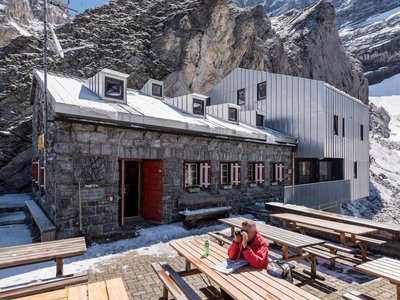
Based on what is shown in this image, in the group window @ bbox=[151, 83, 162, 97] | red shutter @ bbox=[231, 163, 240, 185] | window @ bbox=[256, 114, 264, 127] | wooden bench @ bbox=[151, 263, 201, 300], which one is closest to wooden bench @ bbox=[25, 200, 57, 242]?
wooden bench @ bbox=[151, 263, 201, 300]

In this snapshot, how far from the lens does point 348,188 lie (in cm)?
1558

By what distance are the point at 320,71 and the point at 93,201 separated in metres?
34.7

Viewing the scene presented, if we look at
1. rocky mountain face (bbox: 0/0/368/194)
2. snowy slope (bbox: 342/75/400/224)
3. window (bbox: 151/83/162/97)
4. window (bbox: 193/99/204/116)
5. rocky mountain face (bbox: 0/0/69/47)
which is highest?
rocky mountain face (bbox: 0/0/69/47)

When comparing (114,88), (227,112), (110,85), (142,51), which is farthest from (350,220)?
(142,51)

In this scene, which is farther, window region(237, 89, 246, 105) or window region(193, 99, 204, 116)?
window region(237, 89, 246, 105)

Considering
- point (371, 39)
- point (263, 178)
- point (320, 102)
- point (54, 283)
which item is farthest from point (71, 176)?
point (371, 39)

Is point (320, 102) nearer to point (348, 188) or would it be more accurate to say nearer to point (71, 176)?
point (348, 188)

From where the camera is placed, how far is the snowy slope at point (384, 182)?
69.0 ft

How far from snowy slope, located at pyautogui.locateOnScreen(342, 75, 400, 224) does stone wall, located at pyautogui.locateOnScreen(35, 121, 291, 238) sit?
15.8 m

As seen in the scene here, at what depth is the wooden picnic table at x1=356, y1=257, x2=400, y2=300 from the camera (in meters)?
3.63

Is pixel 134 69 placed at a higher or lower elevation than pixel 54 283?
higher

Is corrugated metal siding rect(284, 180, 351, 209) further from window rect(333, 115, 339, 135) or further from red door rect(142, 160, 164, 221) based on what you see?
red door rect(142, 160, 164, 221)

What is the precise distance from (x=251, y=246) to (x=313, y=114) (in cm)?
1201

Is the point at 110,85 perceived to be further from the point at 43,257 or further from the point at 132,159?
the point at 43,257
